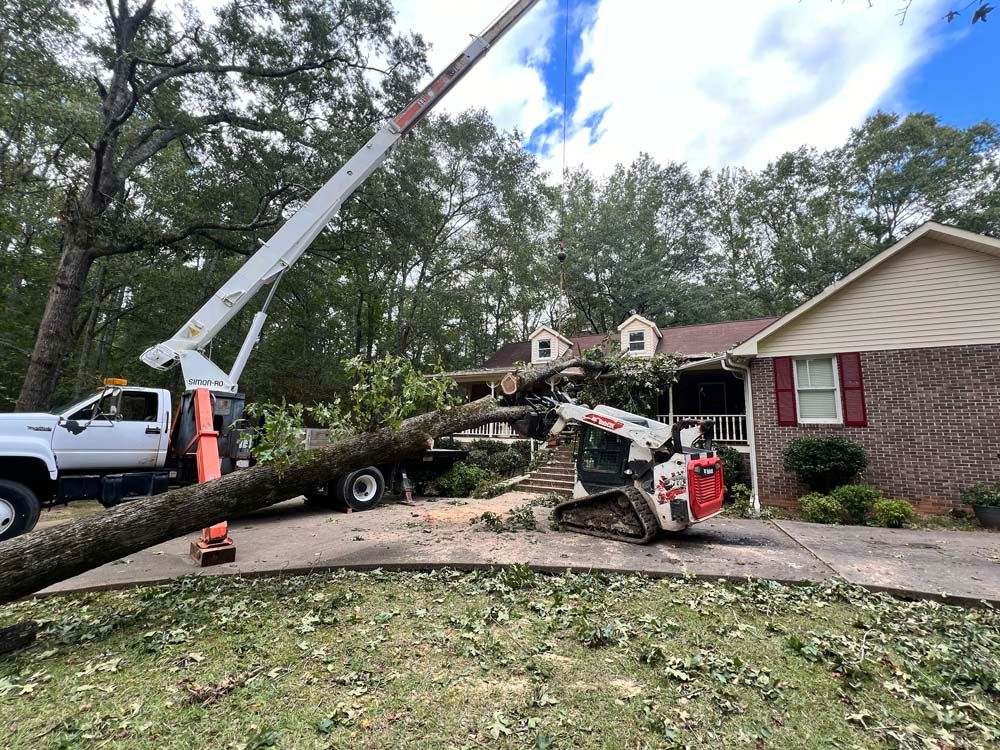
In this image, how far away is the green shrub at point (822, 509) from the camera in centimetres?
750

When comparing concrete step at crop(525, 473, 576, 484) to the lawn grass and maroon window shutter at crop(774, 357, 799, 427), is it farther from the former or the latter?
the lawn grass

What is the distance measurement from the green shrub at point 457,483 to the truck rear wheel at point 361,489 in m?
1.89

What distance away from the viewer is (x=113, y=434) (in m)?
6.85

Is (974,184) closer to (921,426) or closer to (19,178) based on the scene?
(921,426)

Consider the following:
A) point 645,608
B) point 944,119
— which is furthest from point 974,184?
point 645,608

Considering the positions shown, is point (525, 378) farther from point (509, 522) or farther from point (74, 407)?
point (74, 407)

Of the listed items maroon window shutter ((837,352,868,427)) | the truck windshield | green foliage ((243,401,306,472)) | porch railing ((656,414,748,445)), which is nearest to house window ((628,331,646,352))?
porch railing ((656,414,748,445))

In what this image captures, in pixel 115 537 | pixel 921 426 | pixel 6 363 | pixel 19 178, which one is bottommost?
pixel 115 537

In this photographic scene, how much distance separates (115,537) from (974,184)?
106 ft

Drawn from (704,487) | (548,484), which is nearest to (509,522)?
(704,487)

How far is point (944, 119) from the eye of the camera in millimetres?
21125

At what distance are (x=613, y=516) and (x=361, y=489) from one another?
5.23 metres

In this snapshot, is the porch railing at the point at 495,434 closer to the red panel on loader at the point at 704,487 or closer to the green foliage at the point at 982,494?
the red panel on loader at the point at 704,487

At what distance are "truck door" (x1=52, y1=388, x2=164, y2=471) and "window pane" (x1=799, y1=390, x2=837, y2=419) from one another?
484 inches
